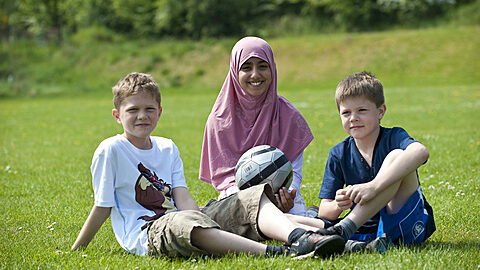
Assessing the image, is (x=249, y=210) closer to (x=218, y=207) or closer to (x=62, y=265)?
(x=218, y=207)

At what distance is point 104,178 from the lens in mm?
3941

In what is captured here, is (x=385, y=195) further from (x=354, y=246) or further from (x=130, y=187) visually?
(x=130, y=187)

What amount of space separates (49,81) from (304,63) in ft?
56.4

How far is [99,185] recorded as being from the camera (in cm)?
396

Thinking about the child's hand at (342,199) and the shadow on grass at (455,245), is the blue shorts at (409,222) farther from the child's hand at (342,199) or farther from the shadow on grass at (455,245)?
the child's hand at (342,199)

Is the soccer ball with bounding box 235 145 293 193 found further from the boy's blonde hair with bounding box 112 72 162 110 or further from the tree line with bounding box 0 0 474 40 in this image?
the tree line with bounding box 0 0 474 40

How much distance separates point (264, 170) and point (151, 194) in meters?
0.97

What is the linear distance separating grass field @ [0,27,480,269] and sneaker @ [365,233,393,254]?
9cm

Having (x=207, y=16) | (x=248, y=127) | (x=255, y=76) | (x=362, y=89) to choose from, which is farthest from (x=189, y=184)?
(x=207, y=16)

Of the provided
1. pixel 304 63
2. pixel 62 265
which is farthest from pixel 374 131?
pixel 304 63

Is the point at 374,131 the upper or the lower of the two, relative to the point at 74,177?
upper

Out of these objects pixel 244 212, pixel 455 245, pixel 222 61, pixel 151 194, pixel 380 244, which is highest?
pixel 151 194

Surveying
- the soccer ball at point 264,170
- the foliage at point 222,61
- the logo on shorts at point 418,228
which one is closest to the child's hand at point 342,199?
the logo on shorts at point 418,228

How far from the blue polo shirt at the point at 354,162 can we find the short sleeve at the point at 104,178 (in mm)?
1669
